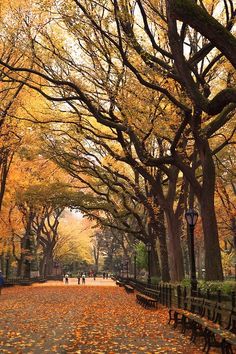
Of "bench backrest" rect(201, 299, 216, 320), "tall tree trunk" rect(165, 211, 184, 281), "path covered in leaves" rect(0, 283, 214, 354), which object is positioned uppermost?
"tall tree trunk" rect(165, 211, 184, 281)

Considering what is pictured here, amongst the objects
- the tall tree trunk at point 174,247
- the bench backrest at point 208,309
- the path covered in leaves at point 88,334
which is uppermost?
the tall tree trunk at point 174,247

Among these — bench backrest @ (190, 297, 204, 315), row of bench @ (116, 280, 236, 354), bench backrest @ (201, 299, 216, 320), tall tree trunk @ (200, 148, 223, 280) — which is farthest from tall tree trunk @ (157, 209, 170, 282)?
bench backrest @ (201, 299, 216, 320)

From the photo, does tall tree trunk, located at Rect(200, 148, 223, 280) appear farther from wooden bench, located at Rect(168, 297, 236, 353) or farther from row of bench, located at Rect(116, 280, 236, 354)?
wooden bench, located at Rect(168, 297, 236, 353)

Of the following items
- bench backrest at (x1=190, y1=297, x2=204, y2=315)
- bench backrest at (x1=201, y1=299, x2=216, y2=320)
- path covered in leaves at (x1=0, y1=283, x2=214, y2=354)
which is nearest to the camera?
path covered in leaves at (x1=0, y1=283, x2=214, y2=354)

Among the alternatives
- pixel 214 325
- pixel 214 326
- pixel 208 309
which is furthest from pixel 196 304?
pixel 214 326

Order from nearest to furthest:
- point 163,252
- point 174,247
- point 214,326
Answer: point 214,326 < point 174,247 < point 163,252

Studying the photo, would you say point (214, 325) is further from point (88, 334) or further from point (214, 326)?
point (88, 334)

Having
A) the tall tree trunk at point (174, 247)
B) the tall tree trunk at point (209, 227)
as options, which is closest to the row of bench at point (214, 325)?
the tall tree trunk at point (209, 227)

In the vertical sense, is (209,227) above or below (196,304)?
above

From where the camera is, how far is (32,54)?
1827 centimetres

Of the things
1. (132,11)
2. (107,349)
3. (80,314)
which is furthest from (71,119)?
(107,349)

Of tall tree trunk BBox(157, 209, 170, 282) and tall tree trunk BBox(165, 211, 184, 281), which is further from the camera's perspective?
tall tree trunk BBox(157, 209, 170, 282)

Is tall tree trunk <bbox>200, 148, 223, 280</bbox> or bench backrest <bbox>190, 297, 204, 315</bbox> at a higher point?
tall tree trunk <bbox>200, 148, 223, 280</bbox>

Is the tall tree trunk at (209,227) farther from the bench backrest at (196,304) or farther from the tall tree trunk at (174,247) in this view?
the tall tree trunk at (174,247)
